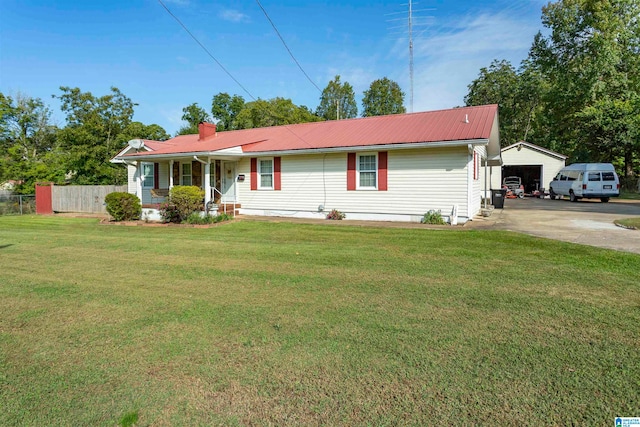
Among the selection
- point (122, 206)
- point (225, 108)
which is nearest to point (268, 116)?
point (225, 108)

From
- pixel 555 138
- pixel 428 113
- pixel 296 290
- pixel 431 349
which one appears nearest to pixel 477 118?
pixel 428 113

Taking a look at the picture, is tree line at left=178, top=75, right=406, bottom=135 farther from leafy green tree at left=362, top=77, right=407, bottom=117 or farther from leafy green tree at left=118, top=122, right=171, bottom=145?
leafy green tree at left=118, top=122, right=171, bottom=145

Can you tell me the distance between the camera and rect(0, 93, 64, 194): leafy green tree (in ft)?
90.7

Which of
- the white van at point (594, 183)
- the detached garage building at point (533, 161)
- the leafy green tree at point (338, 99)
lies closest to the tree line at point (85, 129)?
the leafy green tree at point (338, 99)

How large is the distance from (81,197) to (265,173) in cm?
1330

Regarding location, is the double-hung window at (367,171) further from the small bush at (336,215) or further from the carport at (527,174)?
the carport at (527,174)

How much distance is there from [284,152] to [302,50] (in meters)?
3.84

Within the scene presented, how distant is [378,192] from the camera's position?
46.5ft

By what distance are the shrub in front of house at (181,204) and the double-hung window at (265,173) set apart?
267cm

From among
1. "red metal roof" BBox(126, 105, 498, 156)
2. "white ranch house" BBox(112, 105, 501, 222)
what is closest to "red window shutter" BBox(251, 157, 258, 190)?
"white ranch house" BBox(112, 105, 501, 222)

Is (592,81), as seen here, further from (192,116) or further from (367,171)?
(192,116)

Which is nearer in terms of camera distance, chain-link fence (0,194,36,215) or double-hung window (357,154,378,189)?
double-hung window (357,154,378,189)

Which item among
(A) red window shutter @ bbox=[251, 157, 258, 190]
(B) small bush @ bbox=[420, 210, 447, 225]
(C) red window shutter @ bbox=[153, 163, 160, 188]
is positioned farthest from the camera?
(C) red window shutter @ bbox=[153, 163, 160, 188]

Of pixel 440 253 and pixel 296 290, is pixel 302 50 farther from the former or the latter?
pixel 296 290
